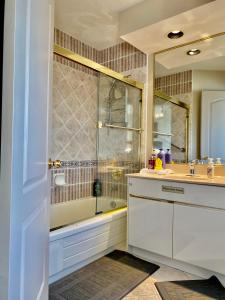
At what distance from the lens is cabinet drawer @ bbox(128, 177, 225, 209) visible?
1702 mm

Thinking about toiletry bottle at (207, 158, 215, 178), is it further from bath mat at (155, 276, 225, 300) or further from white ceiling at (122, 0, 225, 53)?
A: white ceiling at (122, 0, 225, 53)

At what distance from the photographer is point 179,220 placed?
188 cm

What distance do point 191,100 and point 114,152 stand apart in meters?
1.07

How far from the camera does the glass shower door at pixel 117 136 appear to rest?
2660 mm

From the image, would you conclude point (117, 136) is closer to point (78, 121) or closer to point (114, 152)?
point (114, 152)

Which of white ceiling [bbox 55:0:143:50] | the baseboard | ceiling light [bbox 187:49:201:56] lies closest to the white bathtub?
the baseboard

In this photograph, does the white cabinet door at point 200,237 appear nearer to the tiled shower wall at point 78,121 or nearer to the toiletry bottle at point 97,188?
the tiled shower wall at point 78,121

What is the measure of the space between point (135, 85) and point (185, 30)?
0.80 m

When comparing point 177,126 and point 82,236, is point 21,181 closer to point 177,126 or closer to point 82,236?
point 82,236

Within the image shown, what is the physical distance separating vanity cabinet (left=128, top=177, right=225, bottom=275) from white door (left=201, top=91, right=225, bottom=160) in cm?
61

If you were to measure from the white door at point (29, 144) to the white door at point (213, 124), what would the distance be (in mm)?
1698

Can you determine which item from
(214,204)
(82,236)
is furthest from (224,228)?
(82,236)

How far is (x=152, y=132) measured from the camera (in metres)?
2.69

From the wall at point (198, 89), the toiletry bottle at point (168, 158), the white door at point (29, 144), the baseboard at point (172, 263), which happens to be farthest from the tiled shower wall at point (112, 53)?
the baseboard at point (172, 263)
